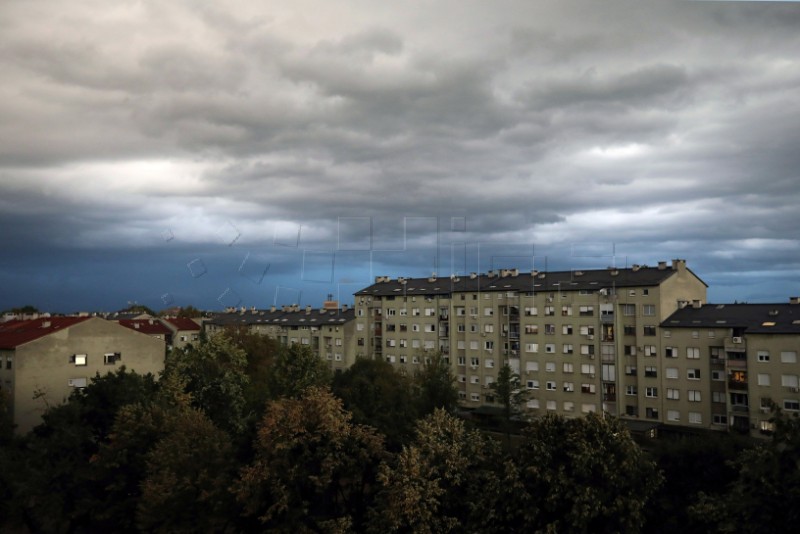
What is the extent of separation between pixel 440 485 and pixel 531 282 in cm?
2882

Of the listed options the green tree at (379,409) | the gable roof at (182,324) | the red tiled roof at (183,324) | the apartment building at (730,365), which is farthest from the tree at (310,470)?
the red tiled roof at (183,324)

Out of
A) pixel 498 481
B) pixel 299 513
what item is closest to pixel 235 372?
pixel 299 513

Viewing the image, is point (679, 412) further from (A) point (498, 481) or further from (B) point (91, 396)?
(B) point (91, 396)

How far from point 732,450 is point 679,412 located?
18.8 meters

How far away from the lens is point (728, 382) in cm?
2998

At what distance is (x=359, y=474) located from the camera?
13.2 m

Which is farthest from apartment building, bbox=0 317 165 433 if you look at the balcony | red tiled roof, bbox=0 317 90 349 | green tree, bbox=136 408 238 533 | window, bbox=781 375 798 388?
window, bbox=781 375 798 388

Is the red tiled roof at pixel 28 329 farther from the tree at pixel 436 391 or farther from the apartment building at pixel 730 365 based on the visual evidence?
the apartment building at pixel 730 365

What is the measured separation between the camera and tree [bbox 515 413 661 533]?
11016 mm

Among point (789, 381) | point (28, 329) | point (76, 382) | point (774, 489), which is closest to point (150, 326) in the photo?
point (28, 329)

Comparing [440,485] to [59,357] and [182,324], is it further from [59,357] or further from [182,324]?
[182,324]

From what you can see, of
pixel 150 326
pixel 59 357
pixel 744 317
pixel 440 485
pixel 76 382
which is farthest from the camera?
pixel 150 326

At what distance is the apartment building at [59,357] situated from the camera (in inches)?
1109

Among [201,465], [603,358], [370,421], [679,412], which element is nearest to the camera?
[201,465]
